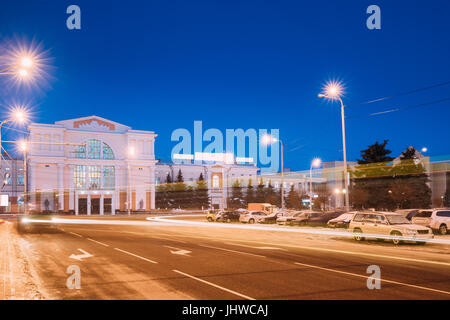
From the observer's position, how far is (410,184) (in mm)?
54688

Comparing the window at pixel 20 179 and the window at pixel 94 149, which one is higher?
the window at pixel 94 149

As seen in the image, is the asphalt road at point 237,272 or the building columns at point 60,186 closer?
the asphalt road at point 237,272

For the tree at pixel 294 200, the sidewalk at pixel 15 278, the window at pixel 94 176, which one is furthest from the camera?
the window at pixel 94 176

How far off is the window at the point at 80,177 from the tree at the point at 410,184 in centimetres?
6230

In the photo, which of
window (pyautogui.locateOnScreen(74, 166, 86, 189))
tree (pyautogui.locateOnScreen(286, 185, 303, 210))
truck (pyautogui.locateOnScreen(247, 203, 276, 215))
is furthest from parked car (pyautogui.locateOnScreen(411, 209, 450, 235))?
window (pyautogui.locateOnScreen(74, 166, 86, 189))

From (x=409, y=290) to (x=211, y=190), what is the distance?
100.0 metres

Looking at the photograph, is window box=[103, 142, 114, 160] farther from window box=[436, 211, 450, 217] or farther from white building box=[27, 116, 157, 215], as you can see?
window box=[436, 211, 450, 217]

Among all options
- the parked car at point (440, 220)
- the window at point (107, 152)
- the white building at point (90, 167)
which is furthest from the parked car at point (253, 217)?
the window at point (107, 152)

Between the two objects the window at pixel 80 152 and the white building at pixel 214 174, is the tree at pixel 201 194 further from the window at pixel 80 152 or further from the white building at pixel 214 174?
the window at pixel 80 152

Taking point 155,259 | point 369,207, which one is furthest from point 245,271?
point 369,207

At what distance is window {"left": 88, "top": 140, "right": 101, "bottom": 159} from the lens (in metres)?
88.7

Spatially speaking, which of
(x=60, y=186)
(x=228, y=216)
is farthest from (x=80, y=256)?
(x=60, y=186)

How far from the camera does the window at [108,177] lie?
9012 centimetres
